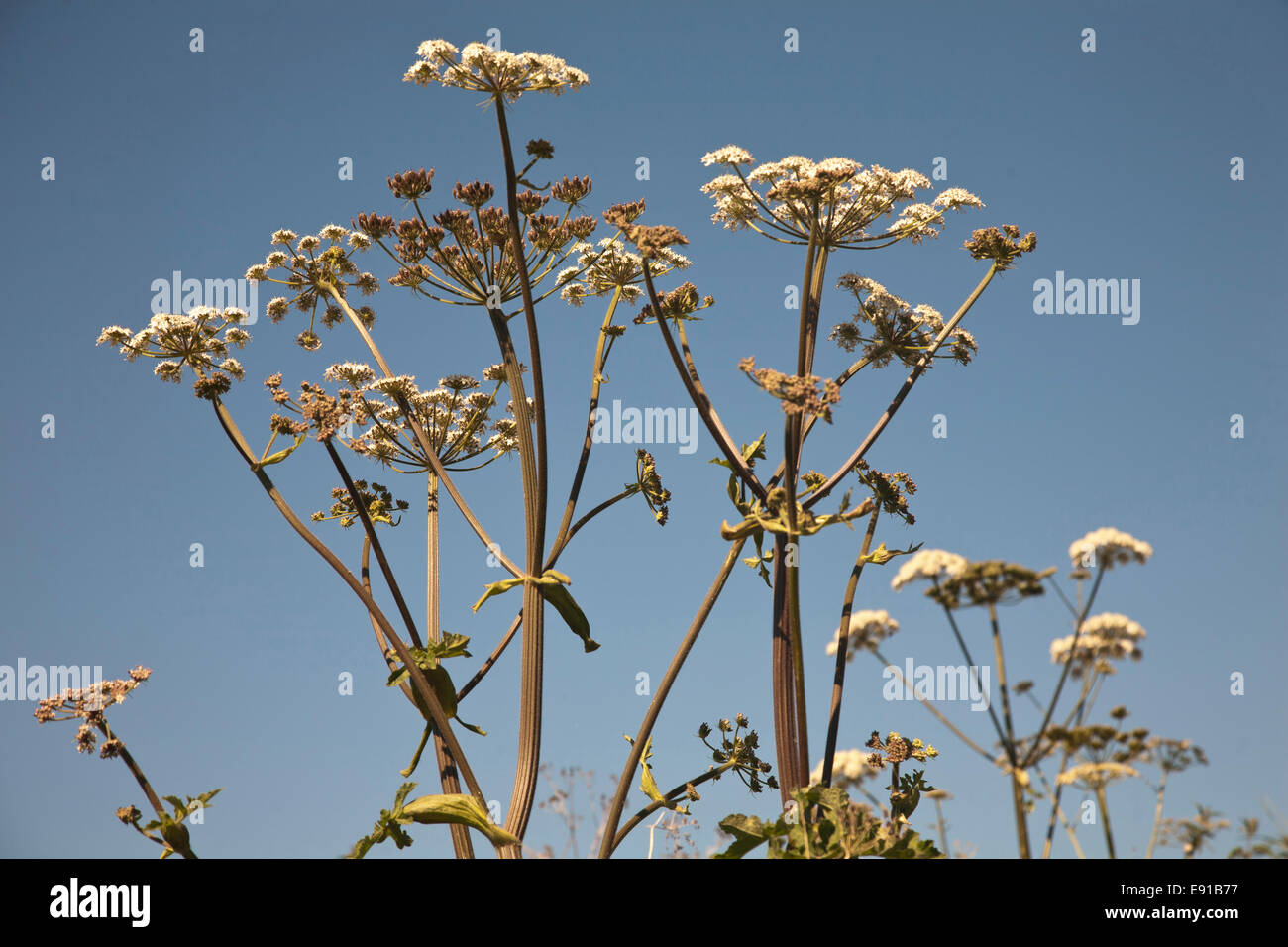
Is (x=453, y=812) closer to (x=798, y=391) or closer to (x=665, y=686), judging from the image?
(x=665, y=686)

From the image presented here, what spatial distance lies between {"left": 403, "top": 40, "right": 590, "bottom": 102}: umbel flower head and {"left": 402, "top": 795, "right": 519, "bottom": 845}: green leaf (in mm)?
4755

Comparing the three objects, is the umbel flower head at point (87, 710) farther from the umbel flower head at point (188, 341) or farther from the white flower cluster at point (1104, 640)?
the white flower cluster at point (1104, 640)

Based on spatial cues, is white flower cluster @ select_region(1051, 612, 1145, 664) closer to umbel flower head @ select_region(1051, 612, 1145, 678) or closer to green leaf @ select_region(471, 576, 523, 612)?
umbel flower head @ select_region(1051, 612, 1145, 678)

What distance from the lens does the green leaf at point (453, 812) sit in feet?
20.4

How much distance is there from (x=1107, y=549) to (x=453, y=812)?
421 cm

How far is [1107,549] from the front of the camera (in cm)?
409

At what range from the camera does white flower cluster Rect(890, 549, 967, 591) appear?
3.94 m

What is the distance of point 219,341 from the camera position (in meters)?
8.02

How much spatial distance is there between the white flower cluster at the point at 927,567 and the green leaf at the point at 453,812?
3.50 meters

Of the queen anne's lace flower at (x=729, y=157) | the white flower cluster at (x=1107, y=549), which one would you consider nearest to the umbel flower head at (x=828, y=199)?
the queen anne's lace flower at (x=729, y=157)

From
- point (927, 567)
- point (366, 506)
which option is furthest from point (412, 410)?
point (927, 567)
